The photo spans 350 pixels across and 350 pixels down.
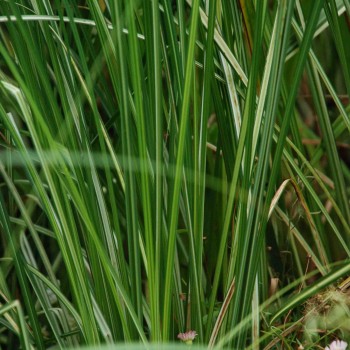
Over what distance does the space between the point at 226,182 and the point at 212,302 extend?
26 centimetres

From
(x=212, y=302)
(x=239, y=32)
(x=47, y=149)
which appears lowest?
(x=212, y=302)

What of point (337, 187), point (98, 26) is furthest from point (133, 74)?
point (337, 187)

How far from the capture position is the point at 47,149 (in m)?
0.82

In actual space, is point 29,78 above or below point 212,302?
above

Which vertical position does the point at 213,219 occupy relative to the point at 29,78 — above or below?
below

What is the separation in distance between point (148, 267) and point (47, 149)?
17cm

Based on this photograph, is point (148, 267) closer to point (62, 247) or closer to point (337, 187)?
point (62, 247)

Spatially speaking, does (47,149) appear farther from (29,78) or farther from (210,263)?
(210,263)

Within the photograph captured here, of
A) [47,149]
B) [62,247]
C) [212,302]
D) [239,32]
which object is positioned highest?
[239,32]

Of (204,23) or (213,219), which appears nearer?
(204,23)

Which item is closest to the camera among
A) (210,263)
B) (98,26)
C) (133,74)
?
(133,74)

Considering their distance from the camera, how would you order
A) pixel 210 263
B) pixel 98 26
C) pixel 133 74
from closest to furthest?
pixel 133 74 → pixel 98 26 → pixel 210 263

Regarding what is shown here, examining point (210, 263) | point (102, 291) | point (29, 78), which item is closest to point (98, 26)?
point (29, 78)

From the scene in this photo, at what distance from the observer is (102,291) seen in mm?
896
